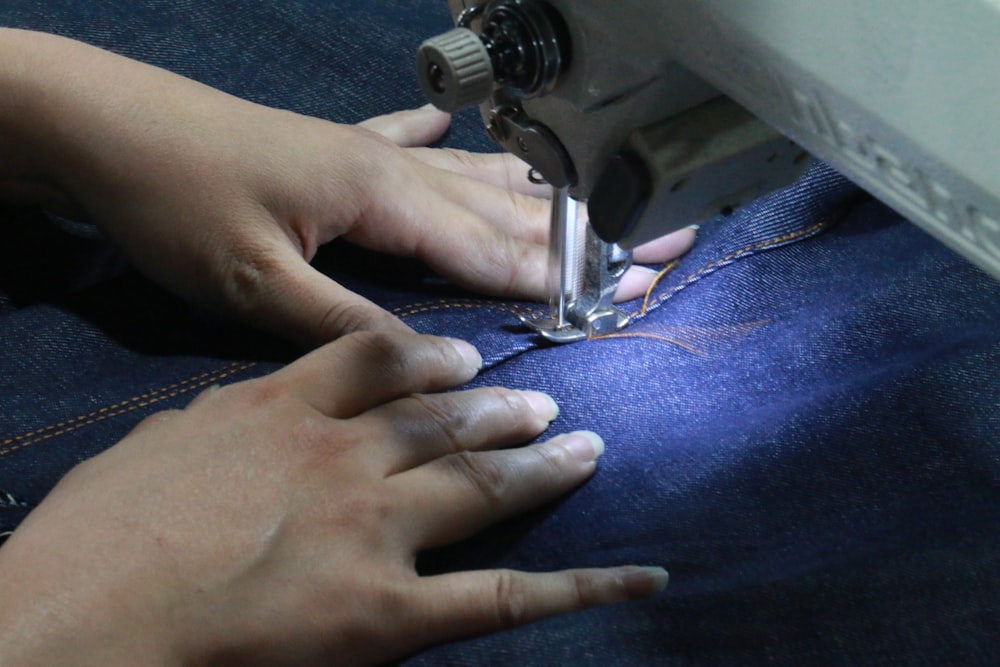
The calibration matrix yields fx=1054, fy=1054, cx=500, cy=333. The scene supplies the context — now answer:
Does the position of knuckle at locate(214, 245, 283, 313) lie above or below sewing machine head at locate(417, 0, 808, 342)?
below

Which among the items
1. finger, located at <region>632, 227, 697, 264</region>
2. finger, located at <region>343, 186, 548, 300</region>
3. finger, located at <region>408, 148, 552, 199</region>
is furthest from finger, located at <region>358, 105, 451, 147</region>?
finger, located at <region>632, 227, 697, 264</region>

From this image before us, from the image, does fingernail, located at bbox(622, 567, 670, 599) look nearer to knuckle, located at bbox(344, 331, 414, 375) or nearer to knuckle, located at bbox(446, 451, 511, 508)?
knuckle, located at bbox(446, 451, 511, 508)

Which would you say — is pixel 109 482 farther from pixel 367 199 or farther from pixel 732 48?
pixel 732 48

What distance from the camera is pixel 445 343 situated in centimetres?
78

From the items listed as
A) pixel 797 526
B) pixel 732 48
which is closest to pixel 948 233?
pixel 732 48

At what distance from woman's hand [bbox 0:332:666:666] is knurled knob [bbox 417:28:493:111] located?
20 cm

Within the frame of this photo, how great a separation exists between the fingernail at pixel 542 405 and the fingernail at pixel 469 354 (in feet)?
0.15

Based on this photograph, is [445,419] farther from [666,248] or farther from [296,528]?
[666,248]

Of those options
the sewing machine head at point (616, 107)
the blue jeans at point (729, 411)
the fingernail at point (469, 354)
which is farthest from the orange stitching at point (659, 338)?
the sewing machine head at point (616, 107)

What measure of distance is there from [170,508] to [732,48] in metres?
0.42

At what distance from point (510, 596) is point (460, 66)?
31 centimetres

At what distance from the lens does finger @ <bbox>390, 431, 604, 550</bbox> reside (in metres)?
0.68

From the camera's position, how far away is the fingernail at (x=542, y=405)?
2.50ft

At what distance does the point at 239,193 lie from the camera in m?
0.84
